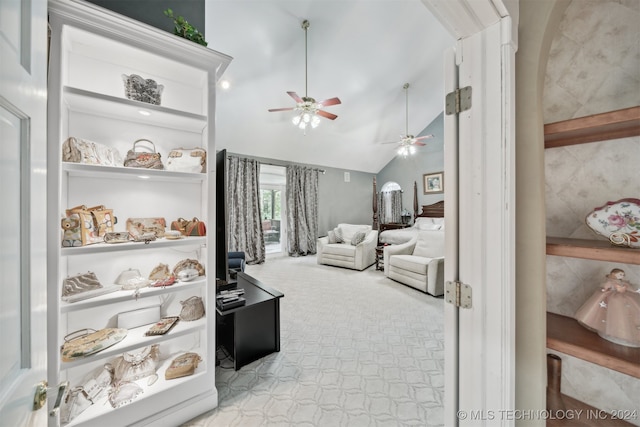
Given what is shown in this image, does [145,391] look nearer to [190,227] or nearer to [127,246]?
[127,246]

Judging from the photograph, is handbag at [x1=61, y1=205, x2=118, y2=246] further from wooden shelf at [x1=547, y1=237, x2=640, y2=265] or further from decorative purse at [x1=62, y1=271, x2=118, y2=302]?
wooden shelf at [x1=547, y1=237, x2=640, y2=265]

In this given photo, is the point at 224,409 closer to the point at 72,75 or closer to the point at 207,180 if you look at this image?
the point at 207,180

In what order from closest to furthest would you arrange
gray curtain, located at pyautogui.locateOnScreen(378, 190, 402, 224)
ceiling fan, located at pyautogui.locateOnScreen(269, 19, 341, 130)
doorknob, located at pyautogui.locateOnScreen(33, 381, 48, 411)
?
1. doorknob, located at pyautogui.locateOnScreen(33, 381, 48, 411)
2. ceiling fan, located at pyautogui.locateOnScreen(269, 19, 341, 130)
3. gray curtain, located at pyautogui.locateOnScreen(378, 190, 402, 224)

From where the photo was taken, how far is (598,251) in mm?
743

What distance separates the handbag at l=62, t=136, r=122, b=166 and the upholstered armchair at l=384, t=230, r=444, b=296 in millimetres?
3550

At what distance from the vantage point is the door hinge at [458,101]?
0.89 meters

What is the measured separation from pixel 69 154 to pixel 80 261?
58 cm

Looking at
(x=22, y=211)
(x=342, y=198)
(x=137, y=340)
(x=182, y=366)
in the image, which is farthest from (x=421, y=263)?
(x=342, y=198)

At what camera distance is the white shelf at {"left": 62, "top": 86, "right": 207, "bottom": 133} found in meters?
1.23

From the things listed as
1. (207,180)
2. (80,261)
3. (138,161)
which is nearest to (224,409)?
(80,261)

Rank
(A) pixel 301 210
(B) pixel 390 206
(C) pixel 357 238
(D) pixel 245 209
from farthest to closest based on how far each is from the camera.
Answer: (B) pixel 390 206 → (A) pixel 301 210 → (D) pixel 245 209 → (C) pixel 357 238

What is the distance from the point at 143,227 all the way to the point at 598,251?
201 centimetres

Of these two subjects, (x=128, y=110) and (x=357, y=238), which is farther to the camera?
(x=357, y=238)

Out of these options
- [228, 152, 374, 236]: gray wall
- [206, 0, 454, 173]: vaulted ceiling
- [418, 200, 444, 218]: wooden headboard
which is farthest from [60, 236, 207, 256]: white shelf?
[418, 200, 444, 218]: wooden headboard
